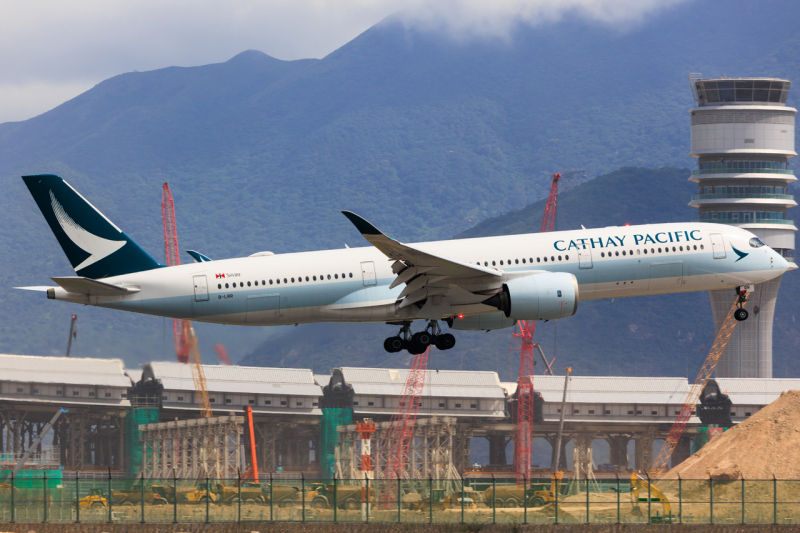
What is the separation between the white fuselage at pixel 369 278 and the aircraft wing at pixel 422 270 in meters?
0.66

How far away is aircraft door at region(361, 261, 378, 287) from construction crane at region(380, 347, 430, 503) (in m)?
113

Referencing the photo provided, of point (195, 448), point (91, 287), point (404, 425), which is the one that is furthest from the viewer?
point (404, 425)

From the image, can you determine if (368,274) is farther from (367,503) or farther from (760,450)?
(760,450)

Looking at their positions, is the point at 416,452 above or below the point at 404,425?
below

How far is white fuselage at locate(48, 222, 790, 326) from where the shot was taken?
198ft

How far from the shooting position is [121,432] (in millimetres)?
195625

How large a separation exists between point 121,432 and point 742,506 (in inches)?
5934

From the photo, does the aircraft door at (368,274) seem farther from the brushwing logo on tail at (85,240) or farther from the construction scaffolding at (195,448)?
the construction scaffolding at (195,448)

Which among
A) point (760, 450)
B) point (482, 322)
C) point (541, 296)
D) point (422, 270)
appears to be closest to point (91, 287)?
point (422, 270)

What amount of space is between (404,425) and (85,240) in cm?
12911

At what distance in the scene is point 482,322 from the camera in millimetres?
64938

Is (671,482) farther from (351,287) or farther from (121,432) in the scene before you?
(121,432)

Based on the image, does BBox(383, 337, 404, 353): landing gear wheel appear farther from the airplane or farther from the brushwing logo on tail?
the brushwing logo on tail

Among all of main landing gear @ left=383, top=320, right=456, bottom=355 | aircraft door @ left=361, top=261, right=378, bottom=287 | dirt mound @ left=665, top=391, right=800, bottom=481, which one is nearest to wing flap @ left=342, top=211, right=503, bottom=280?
aircraft door @ left=361, top=261, right=378, bottom=287
